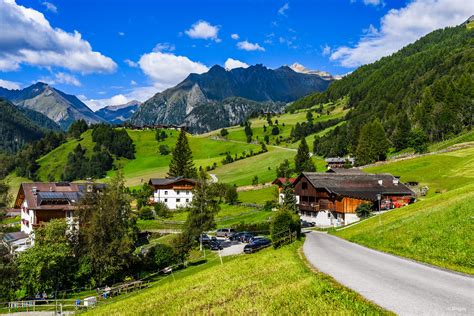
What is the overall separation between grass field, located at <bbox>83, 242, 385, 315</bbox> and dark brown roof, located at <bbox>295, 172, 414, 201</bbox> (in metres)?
54.2

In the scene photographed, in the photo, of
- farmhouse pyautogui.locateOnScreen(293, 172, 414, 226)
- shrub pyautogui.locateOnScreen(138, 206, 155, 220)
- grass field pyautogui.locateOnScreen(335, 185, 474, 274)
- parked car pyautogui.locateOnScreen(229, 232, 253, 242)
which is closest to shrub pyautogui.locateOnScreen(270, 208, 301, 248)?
grass field pyautogui.locateOnScreen(335, 185, 474, 274)

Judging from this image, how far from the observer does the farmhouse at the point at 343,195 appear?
77562 mm

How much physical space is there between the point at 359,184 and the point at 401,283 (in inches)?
2633

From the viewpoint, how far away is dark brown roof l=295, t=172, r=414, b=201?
262 ft

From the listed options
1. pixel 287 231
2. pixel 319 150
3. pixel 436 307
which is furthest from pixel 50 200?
pixel 319 150

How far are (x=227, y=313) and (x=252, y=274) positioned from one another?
863 cm

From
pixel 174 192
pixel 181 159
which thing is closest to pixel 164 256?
pixel 174 192

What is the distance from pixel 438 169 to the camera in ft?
323

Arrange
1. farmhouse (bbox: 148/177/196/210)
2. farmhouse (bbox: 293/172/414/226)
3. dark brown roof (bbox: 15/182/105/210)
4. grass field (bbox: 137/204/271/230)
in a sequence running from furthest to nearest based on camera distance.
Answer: farmhouse (bbox: 148/177/196/210) < grass field (bbox: 137/204/271/230) < dark brown roof (bbox: 15/182/105/210) < farmhouse (bbox: 293/172/414/226)

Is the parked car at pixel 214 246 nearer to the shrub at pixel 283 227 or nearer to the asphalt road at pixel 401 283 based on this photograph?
the shrub at pixel 283 227

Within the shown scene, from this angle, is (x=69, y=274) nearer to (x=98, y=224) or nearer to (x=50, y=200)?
(x=98, y=224)

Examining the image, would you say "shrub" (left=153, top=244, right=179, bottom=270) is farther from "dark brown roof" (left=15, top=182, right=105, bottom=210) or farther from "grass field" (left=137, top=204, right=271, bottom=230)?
"grass field" (left=137, top=204, right=271, bottom=230)

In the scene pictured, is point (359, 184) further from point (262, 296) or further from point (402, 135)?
point (402, 135)

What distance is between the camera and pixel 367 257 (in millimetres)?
28891
